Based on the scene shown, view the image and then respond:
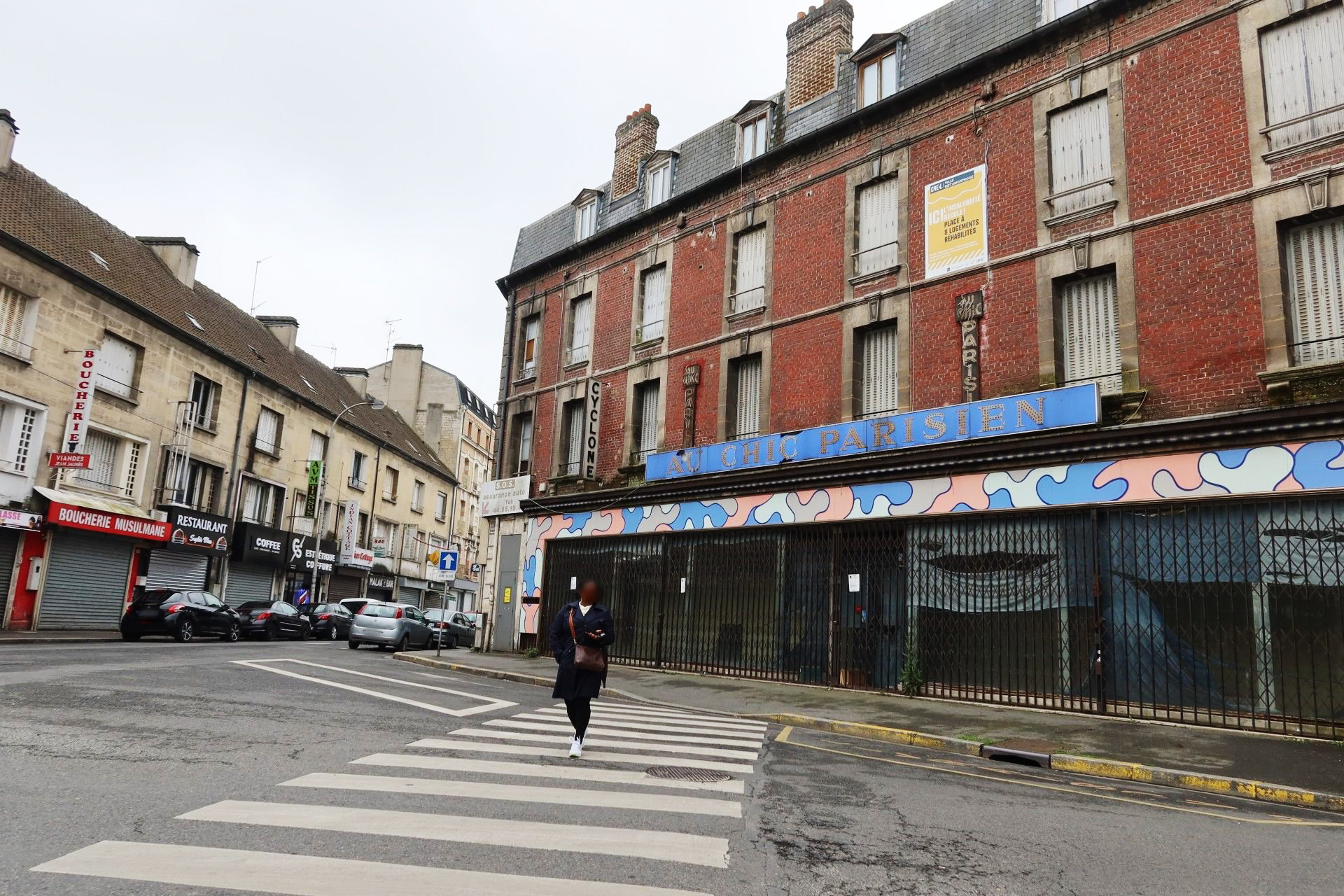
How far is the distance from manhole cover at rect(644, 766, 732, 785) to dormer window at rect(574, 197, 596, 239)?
1852 centimetres

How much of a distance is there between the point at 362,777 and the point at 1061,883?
4470 mm

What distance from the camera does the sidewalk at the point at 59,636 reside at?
1919 cm

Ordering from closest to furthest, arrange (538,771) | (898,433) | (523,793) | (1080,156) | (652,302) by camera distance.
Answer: (523,793), (538,771), (1080,156), (898,433), (652,302)

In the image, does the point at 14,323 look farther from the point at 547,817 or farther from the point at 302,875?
the point at 302,875

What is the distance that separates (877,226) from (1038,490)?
6.41 m

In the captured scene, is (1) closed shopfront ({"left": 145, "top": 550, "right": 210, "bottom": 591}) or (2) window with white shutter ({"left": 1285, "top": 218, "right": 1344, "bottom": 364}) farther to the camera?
(1) closed shopfront ({"left": 145, "top": 550, "right": 210, "bottom": 591})

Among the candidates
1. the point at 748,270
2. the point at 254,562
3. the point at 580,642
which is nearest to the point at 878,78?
the point at 748,270

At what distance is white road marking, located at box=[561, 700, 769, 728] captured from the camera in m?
11.2

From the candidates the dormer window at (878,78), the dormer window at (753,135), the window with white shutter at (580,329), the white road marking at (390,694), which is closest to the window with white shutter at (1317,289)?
the dormer window at (878,78)

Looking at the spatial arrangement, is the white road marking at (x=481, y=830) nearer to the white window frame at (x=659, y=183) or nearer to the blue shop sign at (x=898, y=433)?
the blue shop sign at (x=898, y=433)

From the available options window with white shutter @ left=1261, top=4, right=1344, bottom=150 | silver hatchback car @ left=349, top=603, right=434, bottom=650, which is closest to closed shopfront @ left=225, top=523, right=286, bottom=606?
silver hatchback car @ left=349, top=603, right=434, bottom=650

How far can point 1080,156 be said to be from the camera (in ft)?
46.0

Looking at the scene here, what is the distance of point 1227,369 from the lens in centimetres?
1177

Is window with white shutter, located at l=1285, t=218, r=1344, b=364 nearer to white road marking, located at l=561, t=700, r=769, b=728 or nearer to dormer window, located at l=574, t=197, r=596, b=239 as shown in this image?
white road marking, located at l=561, t=700, r=769, b=728
